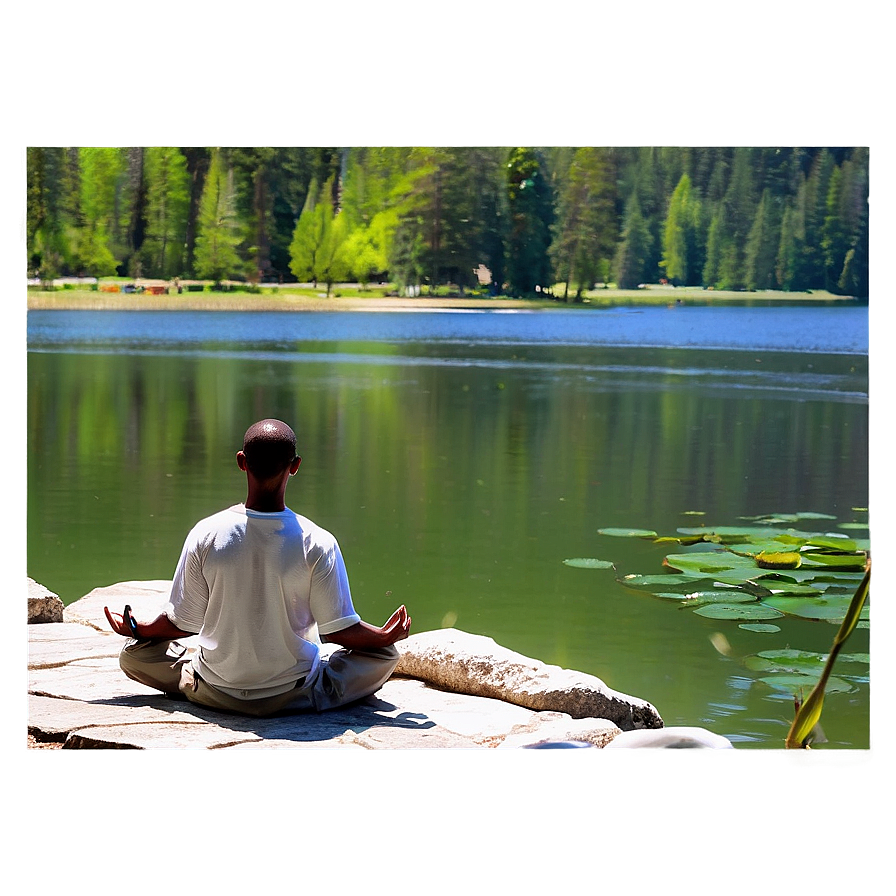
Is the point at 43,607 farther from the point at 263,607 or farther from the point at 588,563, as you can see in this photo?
the point at 588,563

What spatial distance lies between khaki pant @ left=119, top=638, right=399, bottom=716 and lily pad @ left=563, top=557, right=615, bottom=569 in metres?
2.45

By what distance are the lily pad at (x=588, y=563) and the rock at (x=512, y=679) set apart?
1944mm

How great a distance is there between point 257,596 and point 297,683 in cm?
23

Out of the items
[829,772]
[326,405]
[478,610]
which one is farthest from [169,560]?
[326,405]

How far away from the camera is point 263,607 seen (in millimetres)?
2510

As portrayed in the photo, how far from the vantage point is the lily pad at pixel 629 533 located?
5.61 metres

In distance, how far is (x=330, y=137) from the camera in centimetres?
247

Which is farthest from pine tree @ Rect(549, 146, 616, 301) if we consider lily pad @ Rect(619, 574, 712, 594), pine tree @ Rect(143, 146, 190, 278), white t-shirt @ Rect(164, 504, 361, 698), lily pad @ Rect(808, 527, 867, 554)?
white t-shirt @ Rect(164, 504, 361, 698)

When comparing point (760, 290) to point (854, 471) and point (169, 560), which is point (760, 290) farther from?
point (169, 560)

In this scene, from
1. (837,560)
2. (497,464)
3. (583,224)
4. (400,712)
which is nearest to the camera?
(400,712)

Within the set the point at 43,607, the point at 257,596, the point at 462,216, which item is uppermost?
the point at 462,216

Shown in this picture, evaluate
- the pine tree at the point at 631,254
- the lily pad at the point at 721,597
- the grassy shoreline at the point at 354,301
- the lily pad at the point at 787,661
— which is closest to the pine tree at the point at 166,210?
the grassy shoreline at the point at 354,301

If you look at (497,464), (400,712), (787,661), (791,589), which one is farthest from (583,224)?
(400,712)

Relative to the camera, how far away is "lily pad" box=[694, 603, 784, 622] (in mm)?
4195
